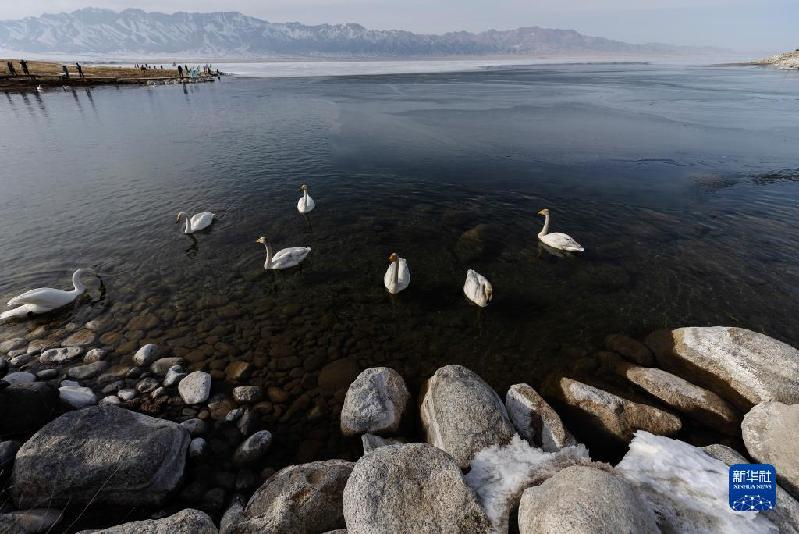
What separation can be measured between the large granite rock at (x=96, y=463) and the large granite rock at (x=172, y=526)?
49.1 inches

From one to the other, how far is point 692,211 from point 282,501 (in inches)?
921

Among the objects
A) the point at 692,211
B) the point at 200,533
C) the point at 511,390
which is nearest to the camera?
the point at 200,533

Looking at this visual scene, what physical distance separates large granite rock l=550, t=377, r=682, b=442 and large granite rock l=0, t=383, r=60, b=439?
38.3ft

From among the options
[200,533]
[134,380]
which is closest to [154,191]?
[134,380]

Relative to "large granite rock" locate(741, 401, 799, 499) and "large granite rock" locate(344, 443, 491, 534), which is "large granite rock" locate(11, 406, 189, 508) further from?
"large granite rock" locate(741, 401, 799, 499)

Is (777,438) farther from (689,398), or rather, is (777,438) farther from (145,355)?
(145,355)

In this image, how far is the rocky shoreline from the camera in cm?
555

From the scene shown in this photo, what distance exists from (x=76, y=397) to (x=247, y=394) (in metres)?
3.66

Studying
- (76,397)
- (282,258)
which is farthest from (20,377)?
(282,258)

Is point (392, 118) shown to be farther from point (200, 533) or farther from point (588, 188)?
point (200, 533)

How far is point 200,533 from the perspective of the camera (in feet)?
17.7

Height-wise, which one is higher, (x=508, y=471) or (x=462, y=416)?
(x=508, y=471)

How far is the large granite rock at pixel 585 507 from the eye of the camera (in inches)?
187
